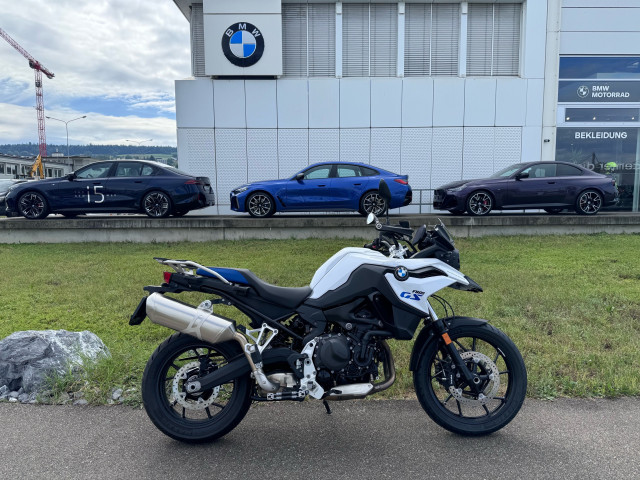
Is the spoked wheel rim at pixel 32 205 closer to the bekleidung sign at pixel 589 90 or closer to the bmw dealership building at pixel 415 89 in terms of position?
the bmw dealership building at pixel 415 89

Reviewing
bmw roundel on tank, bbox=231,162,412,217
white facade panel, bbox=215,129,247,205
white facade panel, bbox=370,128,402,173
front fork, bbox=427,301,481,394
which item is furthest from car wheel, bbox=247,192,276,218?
front fork, bbox=427,301,481,394

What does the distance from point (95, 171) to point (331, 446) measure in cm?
1089

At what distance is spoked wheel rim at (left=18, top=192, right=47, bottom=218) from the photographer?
38.9ft

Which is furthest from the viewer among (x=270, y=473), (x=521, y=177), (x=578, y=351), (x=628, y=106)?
(x=628, y=106)

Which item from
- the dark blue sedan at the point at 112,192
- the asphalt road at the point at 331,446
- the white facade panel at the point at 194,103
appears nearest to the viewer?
the asphalt road at the point at 331,446

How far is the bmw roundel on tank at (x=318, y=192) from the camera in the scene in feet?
41.0

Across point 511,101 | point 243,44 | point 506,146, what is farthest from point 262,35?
point 506,146

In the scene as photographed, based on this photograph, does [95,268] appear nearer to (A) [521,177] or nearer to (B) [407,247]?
(B) [407,247]

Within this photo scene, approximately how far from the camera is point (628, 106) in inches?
728

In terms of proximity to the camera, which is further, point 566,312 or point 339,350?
point 566,312

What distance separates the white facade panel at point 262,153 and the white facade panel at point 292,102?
26.0 inches

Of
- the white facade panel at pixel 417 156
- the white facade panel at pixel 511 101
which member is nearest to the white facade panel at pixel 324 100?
the white facade panel at pixel 417 156

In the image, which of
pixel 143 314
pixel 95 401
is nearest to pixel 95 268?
pixel 95 401

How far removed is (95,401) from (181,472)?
48.6 inches
